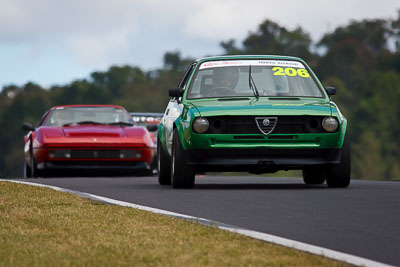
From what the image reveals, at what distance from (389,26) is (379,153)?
767 inches

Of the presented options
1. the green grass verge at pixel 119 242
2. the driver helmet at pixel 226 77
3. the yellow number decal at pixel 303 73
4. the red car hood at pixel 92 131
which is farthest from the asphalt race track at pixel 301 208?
the red car hood at pixel 92 131

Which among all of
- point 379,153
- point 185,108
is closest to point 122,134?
point 185,108

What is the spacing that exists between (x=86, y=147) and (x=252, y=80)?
5881 mm

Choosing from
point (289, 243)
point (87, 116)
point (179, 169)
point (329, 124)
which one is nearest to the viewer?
point (289, 243)

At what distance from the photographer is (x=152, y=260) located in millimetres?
7391

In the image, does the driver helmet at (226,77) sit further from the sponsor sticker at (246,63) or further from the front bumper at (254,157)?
the front bumper at (254,157)

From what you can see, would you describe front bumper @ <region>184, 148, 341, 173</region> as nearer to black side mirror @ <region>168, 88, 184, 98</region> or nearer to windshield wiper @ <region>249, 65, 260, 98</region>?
windshield wiper @ <region>249, 65, 260, 98</region>

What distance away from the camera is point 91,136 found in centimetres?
2036

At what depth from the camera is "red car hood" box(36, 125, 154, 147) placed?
20.2 m

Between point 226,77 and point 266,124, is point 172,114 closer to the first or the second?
point 226,77

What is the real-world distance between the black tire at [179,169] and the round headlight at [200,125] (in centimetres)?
34

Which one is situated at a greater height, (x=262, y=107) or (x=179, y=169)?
(x=262, y=107)

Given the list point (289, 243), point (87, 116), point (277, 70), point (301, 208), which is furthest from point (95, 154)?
point (289, 243)

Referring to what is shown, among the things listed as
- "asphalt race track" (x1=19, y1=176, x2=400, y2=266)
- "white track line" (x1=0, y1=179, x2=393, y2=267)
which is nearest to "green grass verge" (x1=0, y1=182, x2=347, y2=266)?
"white track line" (x1=0, y1=179, x2=393, y2=267)
